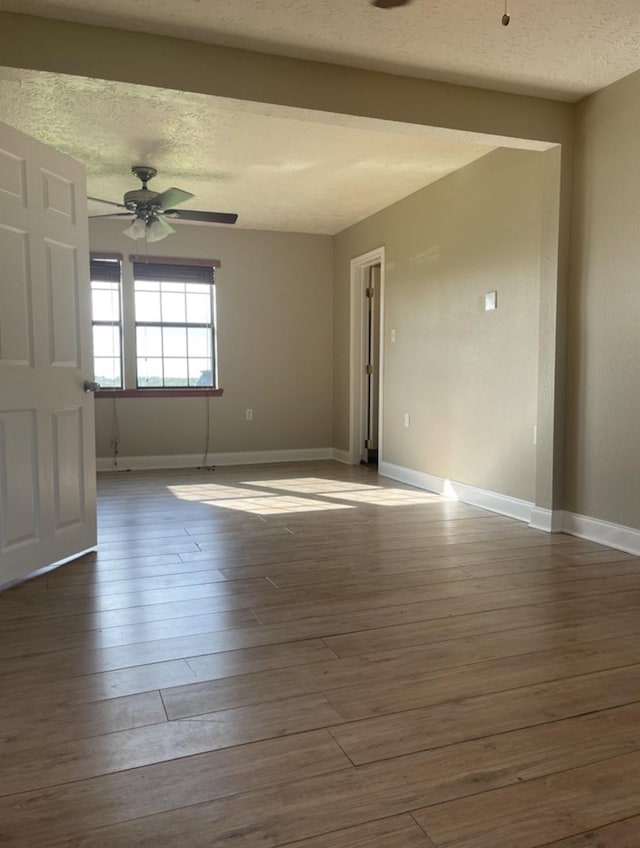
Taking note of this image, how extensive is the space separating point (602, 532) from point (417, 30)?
2.78m

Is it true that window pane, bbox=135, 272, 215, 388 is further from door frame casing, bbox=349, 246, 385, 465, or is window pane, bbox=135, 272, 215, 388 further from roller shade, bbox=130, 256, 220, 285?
door frame casing, bbox=349, 246, 385, 465

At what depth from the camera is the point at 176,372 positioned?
6.49m

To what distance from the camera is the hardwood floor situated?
1.33 meters

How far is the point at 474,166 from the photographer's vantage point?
14.5 feet

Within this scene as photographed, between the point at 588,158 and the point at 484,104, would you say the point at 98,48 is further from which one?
the point at 588,158

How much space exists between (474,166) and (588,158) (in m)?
1.09

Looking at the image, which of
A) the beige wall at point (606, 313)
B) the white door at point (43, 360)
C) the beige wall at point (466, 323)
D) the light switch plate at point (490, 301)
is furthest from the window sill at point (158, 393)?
the beige wall at point (606, 313)

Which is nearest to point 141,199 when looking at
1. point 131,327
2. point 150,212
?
point 150,212

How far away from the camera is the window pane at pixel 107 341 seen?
20.2 feet

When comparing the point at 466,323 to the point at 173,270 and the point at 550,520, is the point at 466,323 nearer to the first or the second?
the point at 550,520

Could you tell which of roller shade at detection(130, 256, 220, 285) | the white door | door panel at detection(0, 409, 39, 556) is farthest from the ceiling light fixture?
door panel at detection(0, 409, 39, 556)

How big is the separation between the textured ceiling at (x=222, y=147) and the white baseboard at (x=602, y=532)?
7.87ft

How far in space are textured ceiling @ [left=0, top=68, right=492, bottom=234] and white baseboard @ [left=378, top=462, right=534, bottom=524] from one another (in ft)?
7.85

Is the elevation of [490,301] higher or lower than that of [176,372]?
higher
